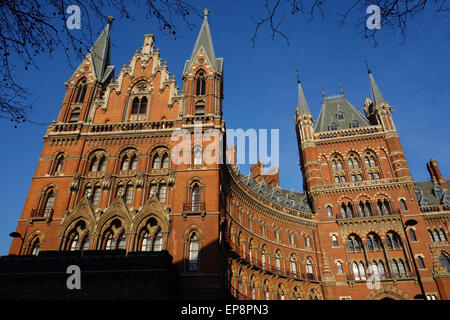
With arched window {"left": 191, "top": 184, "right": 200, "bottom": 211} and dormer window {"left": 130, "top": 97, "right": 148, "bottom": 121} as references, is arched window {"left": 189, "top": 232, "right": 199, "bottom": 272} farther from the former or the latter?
dormer window {"left": 130, "top": 97, "right": 148, "bottom": 121}

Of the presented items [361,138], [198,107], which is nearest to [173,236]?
[198,107]

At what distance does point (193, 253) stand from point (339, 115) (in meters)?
40.5

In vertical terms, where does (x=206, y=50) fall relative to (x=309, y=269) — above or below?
above

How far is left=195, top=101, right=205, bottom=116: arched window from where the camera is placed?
3127 centimetres

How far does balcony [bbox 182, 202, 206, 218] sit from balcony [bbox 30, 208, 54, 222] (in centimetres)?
1061

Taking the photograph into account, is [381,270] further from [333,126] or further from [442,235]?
[333,126]

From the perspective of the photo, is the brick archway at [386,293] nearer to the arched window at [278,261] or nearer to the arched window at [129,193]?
the arched window at [278,261]

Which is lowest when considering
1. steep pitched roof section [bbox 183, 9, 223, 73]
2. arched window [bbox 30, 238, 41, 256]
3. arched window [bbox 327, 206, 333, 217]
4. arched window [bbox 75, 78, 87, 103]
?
arched window [bbox 30, 238, 41, 256]

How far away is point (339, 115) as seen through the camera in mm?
55719

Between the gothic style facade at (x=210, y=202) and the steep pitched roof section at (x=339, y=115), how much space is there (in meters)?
0.43

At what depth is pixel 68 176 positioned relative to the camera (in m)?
28.1

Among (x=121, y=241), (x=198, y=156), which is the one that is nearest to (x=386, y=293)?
(x=198, y=156)

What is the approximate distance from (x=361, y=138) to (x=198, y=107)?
28876mm

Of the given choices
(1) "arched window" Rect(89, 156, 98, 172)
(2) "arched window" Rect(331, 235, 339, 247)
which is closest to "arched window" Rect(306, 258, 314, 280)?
(2) "arched window" Rect(331, 235, 339, 247)
